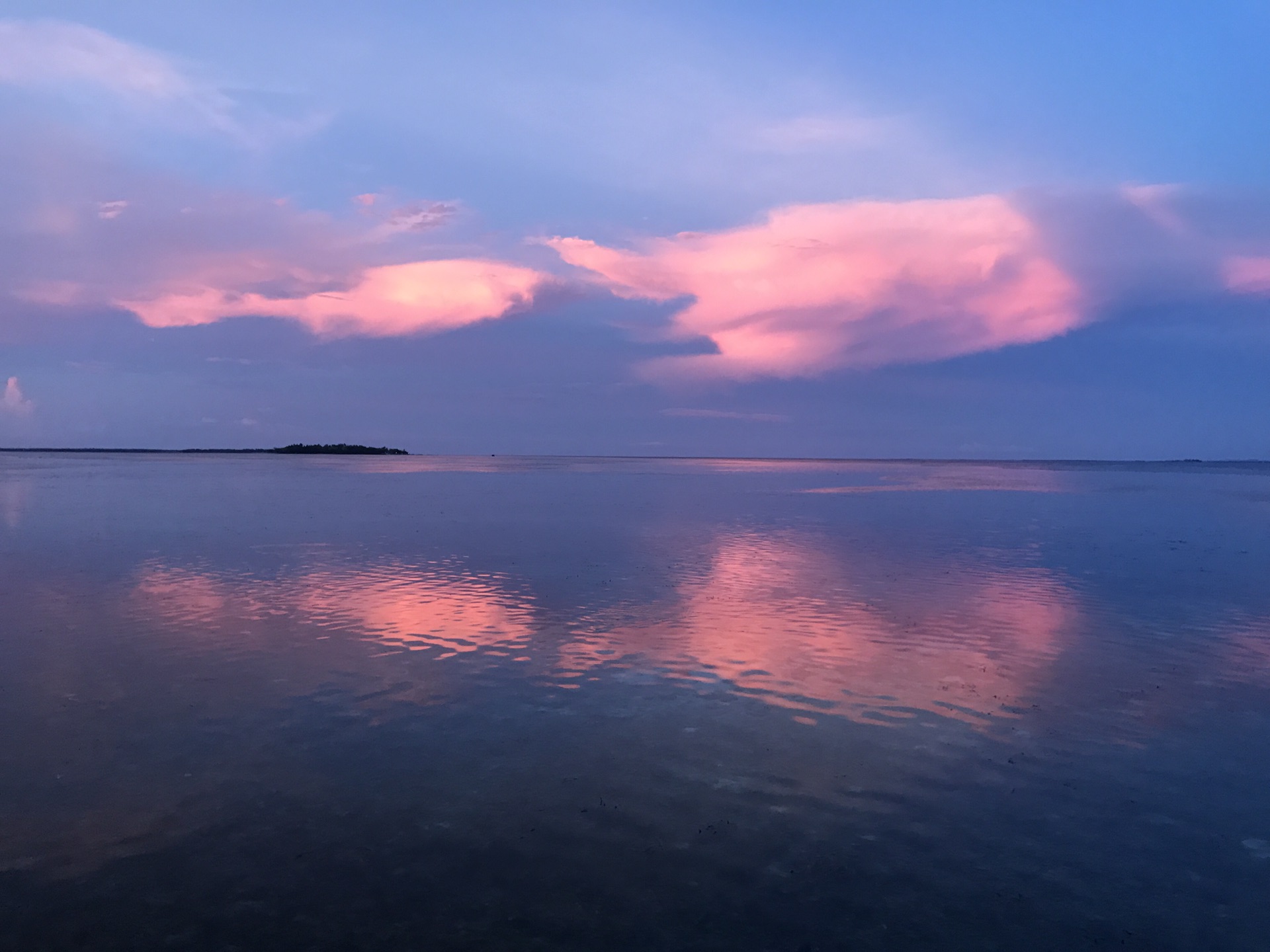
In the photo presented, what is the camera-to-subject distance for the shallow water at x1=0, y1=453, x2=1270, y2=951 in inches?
312

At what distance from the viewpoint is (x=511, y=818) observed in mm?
9742

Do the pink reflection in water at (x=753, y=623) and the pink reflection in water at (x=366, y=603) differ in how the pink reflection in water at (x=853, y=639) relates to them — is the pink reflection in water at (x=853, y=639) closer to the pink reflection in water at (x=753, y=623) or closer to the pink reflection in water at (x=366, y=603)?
the pink reflection in water at (x=753, y=623)

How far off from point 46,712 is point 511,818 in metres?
8.42

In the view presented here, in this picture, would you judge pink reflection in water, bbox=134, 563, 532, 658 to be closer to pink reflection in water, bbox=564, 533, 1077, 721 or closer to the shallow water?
the shallow water

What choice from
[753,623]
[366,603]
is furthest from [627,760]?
[366,603]

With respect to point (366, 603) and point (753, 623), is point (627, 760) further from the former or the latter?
point (366, 603)

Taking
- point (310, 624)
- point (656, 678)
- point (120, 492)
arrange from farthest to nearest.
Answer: point (120, 492)
point (310, 624)
point (656, 678)

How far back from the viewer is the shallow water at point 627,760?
26.0ft

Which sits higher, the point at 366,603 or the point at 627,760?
the point at 366,603

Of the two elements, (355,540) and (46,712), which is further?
(355,540)

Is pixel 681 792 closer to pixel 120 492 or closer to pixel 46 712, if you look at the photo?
pixel 46 712

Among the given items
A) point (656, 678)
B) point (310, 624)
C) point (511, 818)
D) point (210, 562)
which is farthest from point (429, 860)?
point (210, 562)

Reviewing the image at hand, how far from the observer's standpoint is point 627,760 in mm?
11508

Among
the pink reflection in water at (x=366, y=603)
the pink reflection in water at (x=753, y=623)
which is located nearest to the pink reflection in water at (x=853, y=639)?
the pink reflection in water at (x=753, y=623)
